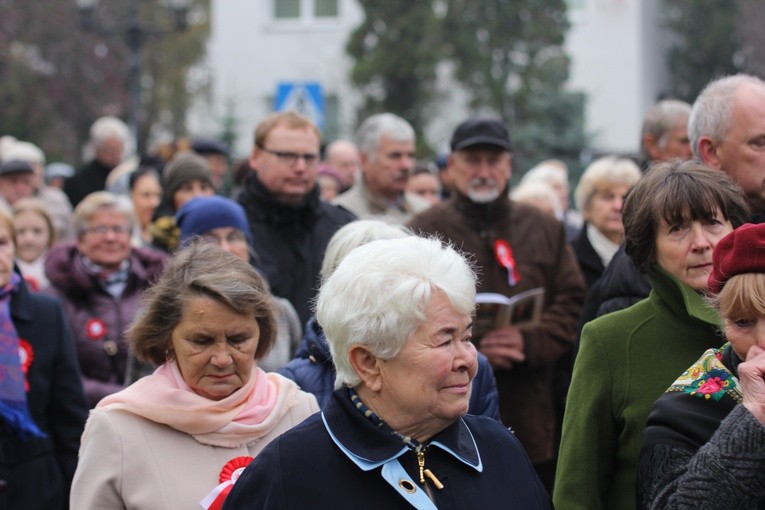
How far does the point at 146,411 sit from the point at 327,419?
1027mm

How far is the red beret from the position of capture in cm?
348

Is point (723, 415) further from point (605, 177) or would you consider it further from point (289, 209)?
point (605, 177)

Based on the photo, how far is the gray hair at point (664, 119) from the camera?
281 inches

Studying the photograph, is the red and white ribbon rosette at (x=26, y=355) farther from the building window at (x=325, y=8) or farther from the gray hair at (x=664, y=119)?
the building window at (x=325, y=8)

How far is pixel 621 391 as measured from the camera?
4324 mm

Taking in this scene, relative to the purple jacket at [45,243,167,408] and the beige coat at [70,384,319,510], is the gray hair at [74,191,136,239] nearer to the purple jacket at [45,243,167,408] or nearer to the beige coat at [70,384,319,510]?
the purple jacket at [45,243,167,408]

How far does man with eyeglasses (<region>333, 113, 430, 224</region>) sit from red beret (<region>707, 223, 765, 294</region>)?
550 centimetres

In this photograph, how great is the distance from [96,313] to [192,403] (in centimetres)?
295

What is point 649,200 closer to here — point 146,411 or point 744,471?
point 744,471

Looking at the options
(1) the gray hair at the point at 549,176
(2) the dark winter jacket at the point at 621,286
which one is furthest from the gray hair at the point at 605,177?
(2) the dark winter jacket at the point at 621,286

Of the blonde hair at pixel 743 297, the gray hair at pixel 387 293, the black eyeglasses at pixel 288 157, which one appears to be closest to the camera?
the blonde hair at pixel 743 297

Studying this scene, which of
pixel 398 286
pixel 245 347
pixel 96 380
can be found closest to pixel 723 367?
pixel 398 286

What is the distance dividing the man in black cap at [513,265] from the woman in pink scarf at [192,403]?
8.09ft

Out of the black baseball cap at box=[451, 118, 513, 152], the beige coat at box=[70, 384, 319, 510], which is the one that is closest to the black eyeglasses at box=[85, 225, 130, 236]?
the black baseball cap at box=[451, 118, 513, 152]
